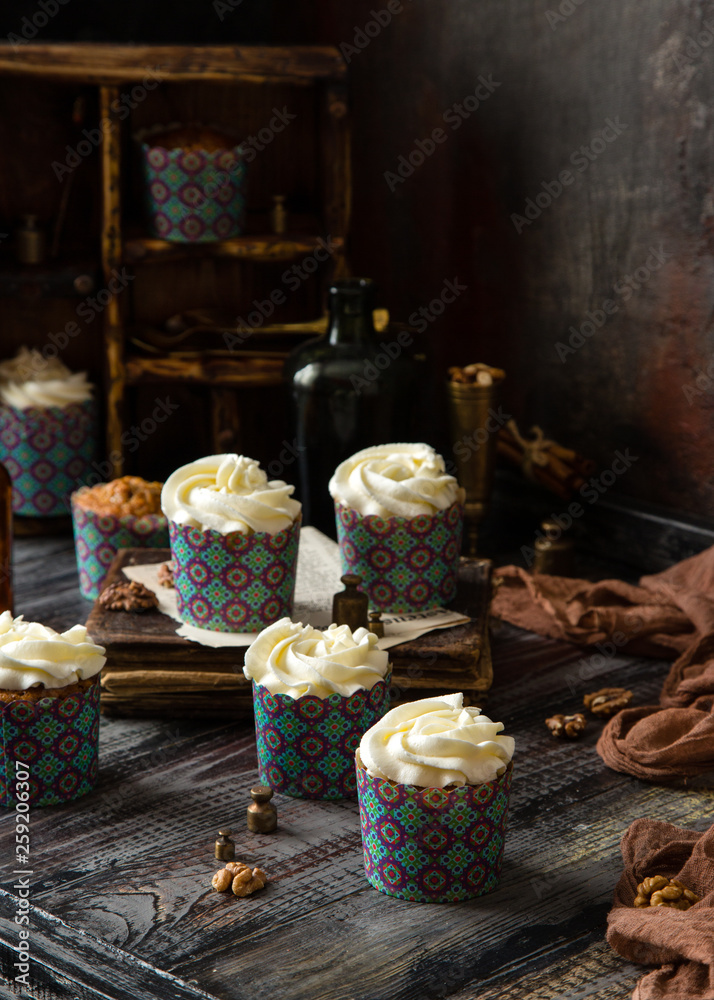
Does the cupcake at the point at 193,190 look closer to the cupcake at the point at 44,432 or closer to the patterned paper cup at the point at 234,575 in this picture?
the cupcake at the point at 44,432

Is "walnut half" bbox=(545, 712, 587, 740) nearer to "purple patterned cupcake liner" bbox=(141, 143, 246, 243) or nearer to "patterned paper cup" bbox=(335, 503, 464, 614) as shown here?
"patterned paper cup" bbox=(335, 503, 464, 614)

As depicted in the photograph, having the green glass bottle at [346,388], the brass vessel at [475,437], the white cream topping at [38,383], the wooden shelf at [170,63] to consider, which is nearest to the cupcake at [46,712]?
the green glass bottle at [346,388]

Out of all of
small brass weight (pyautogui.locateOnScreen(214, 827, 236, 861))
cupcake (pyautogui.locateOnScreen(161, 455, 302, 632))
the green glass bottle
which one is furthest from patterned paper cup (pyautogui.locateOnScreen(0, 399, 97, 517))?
small brass weight (pyautogui.locateOnScreen(214, 827, 236, 861))

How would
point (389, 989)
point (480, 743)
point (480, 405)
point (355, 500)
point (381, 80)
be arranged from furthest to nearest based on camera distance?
point (381, 80), point (480, 405), point (355, 500), point (480, 743), point (389, 989)

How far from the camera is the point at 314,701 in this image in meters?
1.39

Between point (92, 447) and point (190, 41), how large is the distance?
103 centimetres

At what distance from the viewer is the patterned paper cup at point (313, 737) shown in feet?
4.59

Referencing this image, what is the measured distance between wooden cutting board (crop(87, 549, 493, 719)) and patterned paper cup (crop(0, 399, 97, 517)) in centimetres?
87

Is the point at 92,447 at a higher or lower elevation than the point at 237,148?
lower

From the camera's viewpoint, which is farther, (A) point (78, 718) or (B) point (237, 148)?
(B) point (237, 148)

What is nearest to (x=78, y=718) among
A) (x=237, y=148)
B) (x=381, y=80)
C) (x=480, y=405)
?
(x=480, y=405)

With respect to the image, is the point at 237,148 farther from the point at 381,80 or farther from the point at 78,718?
Result: the point at 78,718

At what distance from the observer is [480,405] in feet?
7.22

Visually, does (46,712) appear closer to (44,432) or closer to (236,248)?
(44,432)
